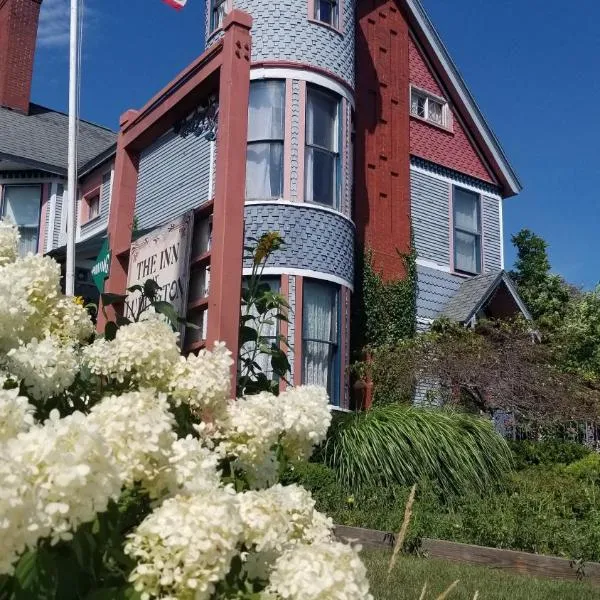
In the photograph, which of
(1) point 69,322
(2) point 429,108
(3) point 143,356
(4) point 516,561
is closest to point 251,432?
(3) point 143,356

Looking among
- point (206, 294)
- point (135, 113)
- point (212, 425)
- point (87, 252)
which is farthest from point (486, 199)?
point (212, 425)

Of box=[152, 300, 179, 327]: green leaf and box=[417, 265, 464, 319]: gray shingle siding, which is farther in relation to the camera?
box=[417, 265, 464, 319]: gray shingle siding

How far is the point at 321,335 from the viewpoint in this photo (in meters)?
13.4

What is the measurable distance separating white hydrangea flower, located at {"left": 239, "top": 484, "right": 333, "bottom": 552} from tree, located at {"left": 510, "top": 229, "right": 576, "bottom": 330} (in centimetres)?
2250

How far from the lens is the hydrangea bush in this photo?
4.38 feet

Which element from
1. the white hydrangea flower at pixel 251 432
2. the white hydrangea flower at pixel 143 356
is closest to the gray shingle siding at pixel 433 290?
the white hydrangea flower at pixel 143 356

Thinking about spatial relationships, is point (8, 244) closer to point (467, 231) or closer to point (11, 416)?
point (11, 416)

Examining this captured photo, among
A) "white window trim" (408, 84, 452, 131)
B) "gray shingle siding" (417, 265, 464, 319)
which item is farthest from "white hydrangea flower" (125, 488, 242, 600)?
"white window trim" (408, 84, 452, 131)

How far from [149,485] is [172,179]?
1451 centimetres

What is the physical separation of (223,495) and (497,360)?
1173 cm

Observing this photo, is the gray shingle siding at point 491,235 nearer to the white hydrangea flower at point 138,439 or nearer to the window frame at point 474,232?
the window frame at point 474,232

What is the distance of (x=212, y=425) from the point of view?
8.00ft

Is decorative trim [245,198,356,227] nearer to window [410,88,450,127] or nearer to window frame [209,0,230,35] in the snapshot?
window frame [209,0,230,35]

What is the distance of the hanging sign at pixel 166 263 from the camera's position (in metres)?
4.50
